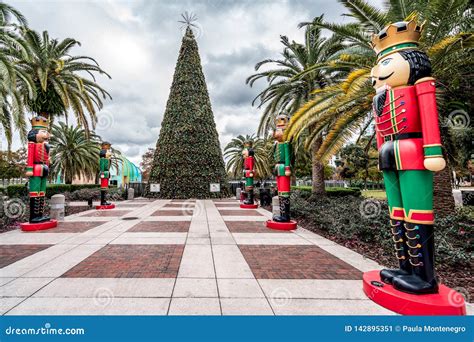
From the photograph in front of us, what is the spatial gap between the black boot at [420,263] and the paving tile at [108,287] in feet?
9.38

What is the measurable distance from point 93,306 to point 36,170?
20.9 feet

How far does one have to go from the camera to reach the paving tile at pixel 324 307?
2832 millimetres

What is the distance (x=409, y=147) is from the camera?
2.93m

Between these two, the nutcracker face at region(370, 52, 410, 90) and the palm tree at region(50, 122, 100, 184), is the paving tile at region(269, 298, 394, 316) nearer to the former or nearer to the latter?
the nutcracker face at region(370, 52, 410, 90)

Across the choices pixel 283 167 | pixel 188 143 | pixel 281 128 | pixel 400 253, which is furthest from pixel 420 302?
pixel 188 143

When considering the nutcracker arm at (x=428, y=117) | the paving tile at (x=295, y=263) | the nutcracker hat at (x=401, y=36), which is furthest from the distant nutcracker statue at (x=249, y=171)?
the nutcracker arm at (x=428, y=117)

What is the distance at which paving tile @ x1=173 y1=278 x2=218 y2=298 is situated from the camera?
3209 millimetres

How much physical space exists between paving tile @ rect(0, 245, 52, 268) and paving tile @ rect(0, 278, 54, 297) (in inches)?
45.7

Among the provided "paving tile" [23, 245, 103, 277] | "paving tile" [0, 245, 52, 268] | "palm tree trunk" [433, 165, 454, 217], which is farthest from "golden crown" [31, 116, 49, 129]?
"palm tree trunk" [433, 165, 454, 217]

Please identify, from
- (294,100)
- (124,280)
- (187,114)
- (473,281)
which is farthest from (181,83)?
(473,281)

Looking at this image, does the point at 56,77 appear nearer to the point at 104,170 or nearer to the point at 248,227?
the point at 104,170

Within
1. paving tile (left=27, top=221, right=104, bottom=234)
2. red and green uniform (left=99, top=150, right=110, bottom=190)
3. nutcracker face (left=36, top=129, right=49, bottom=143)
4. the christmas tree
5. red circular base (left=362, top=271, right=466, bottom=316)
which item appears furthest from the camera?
the christmas tree

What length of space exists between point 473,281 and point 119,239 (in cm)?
691

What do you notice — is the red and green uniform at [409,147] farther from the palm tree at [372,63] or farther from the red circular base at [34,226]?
the red circular base at [34,226]
